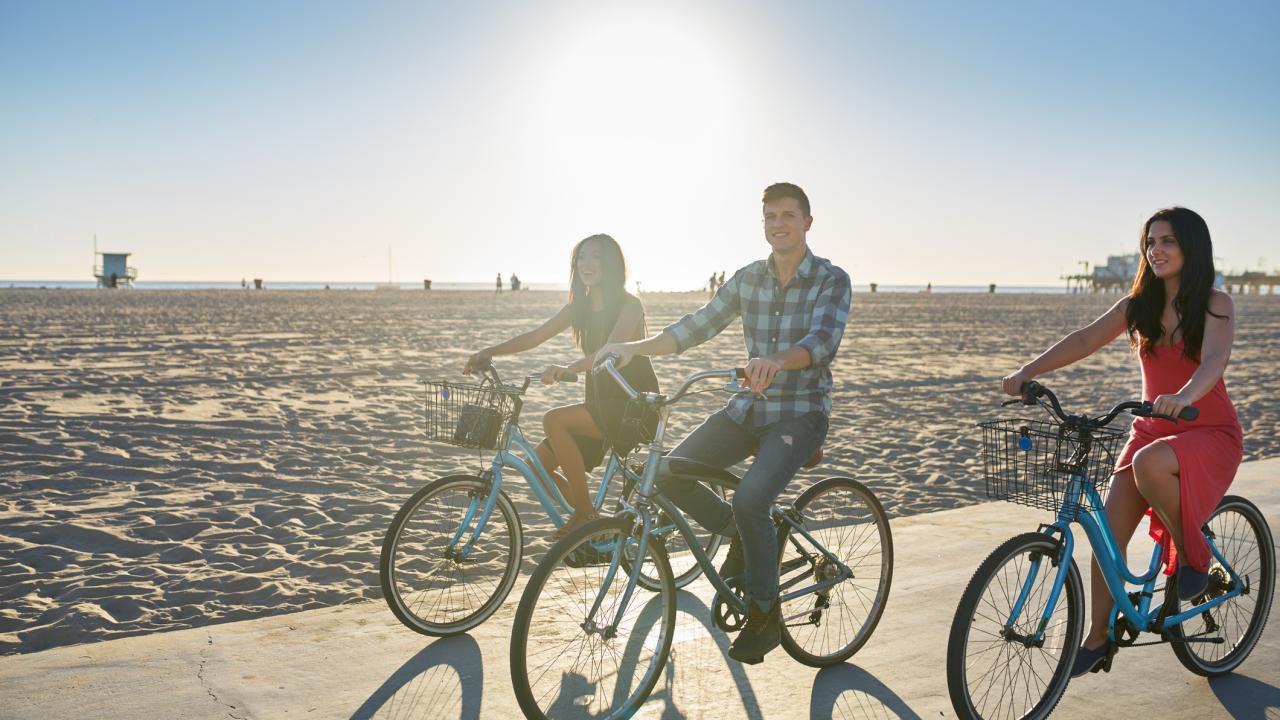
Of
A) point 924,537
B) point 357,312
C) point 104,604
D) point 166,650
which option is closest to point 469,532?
point 166,650

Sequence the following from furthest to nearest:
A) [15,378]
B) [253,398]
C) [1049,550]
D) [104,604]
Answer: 1. [15,378]
2. [253,398]
3. [104,604]
4. [1049,550]

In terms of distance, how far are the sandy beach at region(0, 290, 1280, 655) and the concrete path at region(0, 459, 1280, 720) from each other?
0.62m

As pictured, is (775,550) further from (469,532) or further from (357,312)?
(357,312)

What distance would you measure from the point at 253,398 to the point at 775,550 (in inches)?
430

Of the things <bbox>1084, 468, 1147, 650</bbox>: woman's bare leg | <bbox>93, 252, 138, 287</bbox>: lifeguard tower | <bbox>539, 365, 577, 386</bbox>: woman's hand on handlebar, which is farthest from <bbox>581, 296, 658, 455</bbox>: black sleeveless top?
<bbox>93, 252, 138, 287</bbox>: lifeguard tower

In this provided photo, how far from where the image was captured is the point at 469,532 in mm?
4441

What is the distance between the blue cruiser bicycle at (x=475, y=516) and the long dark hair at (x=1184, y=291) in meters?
2.19

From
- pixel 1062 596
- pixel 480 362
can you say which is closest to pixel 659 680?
pixel 1062 596

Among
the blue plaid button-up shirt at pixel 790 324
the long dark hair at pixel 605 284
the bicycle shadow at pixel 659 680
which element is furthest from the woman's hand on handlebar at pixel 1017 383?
the long dark hair at pixel 605 284

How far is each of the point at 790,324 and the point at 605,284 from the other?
5.06 feet

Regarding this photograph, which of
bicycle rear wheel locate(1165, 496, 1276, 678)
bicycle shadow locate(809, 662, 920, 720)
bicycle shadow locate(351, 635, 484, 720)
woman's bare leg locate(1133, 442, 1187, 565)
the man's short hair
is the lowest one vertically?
bicycle shadow locate(809, 662, 920, 720)

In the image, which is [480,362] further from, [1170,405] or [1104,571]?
[1170,405]

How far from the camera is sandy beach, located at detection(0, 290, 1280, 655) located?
210 inches

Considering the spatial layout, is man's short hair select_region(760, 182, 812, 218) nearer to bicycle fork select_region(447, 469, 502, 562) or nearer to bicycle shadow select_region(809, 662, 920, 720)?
bicycle fork select_region(447, 469, 502, 562)
